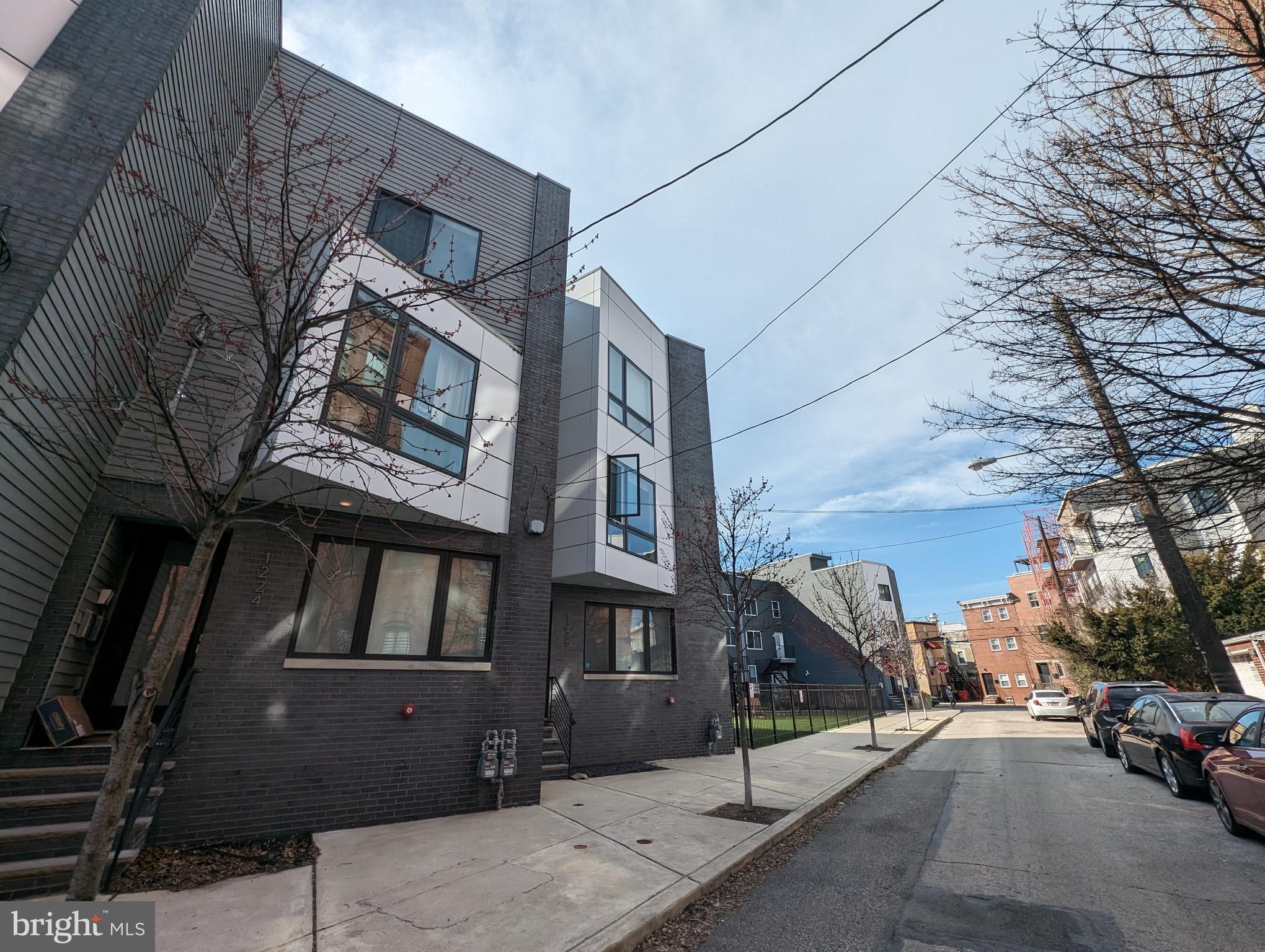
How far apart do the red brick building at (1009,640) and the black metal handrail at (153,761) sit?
51.6m

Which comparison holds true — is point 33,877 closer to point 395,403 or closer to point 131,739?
point 131,739

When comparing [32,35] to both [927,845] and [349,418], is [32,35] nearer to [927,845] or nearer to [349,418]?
[349,418]

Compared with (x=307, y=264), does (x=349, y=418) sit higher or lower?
lower

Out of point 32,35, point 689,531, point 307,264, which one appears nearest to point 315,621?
point 307,264

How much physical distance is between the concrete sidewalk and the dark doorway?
3.10 metres

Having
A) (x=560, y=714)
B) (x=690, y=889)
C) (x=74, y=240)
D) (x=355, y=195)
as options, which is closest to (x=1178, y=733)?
(x=690, y=889)

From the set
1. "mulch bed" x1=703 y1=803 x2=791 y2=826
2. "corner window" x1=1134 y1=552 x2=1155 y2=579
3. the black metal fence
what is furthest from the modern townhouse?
"corner window" x1=1134 y1=552 x2=1155 y2=579

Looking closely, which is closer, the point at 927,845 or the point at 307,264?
the point at 927,845

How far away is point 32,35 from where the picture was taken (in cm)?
543

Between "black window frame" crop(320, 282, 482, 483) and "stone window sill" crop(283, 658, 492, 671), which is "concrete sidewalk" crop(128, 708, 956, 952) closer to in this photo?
"stone window sill" crop(283, 658, 492, 671)

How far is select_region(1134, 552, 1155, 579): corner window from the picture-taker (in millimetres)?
25922

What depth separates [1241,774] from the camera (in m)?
5.68

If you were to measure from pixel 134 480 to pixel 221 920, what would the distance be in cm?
502

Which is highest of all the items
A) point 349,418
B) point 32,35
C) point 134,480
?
point 32,35
